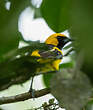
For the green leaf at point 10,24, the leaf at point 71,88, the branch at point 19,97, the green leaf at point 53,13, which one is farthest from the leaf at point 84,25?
the branch at point 19,97

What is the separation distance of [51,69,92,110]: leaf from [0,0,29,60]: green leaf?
0.71 feet

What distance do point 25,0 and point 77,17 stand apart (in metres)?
0.40

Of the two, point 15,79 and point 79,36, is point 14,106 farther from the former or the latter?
point 79,36

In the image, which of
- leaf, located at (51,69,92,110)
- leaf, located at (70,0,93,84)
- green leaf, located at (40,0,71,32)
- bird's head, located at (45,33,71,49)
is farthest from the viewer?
bird's head, located at (45,33,71,49)

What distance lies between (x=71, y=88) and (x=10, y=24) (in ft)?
1.02

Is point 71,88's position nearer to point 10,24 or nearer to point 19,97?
point 10,24

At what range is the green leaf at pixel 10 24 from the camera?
0.82 meters

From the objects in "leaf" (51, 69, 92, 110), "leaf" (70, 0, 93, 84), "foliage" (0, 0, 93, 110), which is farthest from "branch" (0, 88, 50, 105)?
"leaf" (70, 0, 93, 84)


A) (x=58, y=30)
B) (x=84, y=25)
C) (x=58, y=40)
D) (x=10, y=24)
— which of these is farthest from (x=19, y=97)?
(x=58, y=40)

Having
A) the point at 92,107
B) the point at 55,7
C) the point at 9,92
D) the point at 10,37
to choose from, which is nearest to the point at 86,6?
the point at 10,37

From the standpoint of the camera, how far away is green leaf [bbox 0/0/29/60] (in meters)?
0.82

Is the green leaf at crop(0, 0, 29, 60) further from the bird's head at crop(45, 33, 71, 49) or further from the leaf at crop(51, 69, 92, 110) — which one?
the bird's head at crop(45, 33, 71, 49)

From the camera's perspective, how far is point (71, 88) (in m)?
0.79

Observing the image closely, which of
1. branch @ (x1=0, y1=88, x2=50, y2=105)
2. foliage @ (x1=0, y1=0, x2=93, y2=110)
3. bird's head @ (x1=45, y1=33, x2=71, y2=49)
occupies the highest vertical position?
foliage @ (x1=0, y1=0, x2=93, y2=110)
